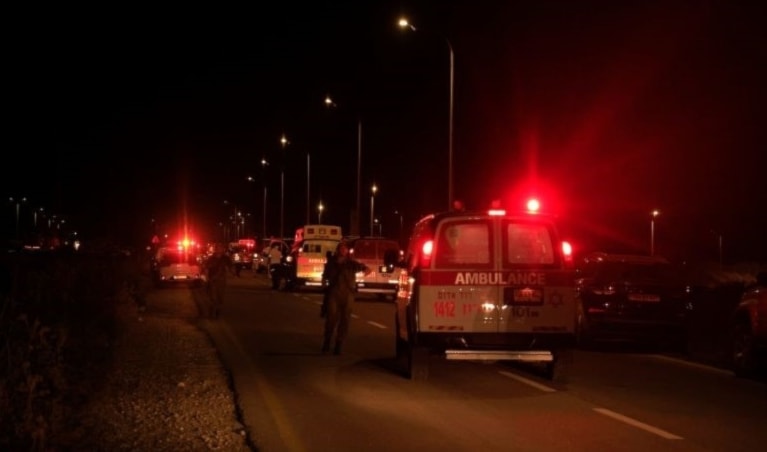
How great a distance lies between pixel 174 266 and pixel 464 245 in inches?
1089

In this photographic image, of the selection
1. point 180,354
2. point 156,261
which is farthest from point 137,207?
point 180,354

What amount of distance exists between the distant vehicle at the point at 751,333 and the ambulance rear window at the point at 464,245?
4.19 m

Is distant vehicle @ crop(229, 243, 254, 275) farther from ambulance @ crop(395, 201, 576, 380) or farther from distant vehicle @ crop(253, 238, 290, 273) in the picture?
ambulance @ crop(395, 201, 576, 380)

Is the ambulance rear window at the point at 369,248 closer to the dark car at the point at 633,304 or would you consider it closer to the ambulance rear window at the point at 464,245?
the dark car at the point at 633,304

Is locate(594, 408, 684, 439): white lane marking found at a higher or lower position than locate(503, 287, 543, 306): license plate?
A: lower

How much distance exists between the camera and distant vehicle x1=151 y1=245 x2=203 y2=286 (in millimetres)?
39250

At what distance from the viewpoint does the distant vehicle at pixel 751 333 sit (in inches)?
573

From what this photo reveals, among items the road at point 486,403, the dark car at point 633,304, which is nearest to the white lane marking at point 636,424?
the road at point 486,403

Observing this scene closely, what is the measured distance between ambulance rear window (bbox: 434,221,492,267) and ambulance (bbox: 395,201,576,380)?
13 mm

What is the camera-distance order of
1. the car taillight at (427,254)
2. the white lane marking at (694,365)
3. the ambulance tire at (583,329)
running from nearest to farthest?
the car taillight at (427,254)
the white lane marking at (694,365)
the ambulance tire at (583,329)

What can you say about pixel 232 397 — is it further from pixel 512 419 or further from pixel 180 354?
pixel 180 354

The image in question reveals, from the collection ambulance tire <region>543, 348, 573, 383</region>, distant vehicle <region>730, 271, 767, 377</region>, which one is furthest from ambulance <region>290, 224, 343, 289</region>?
ambulance tire <region>543, 348, 573, 383</region>

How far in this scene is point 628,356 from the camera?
1778 centimetres

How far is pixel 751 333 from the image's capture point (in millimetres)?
14867
